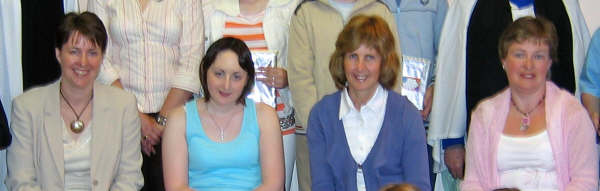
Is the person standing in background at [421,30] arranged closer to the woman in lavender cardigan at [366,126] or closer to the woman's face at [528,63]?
the woman in lavender cardigan at [366,126]

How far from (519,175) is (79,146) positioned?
1.70 metres

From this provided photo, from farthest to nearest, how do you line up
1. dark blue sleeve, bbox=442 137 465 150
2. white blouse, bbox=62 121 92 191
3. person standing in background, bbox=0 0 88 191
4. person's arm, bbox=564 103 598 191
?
dark blue sleeve, bbox=442 137 465 150
person standing in background, bbox=0 0 88 191
white blouse, bbox=62 121 92 191
person's arm, bbox=564 103 598 191

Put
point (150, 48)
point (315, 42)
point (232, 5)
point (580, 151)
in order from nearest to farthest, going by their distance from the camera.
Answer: point (580, 151), point (150, 48), point (315, 42), point (232, 5)

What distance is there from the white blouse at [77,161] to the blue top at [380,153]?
0.87 m

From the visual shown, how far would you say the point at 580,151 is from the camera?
2994mm

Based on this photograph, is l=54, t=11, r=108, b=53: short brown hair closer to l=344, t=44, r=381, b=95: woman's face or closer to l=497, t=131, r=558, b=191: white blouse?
l=344, t=44, r=381, b=95: woman's face

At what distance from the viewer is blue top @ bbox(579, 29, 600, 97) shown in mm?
3379

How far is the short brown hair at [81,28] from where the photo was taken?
306cm

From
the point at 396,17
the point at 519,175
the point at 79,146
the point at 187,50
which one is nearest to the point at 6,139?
the point at 79,146

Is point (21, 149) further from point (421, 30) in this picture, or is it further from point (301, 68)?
point (421, 30)

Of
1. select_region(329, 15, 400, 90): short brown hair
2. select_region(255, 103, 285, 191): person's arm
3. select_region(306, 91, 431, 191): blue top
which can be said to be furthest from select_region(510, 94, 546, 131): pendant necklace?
select_region(255, 103, 285, 191): person's arm

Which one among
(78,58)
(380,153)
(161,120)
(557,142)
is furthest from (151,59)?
(557,142)

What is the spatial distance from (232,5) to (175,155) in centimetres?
84

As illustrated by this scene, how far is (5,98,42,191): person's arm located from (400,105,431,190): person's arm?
140cm
